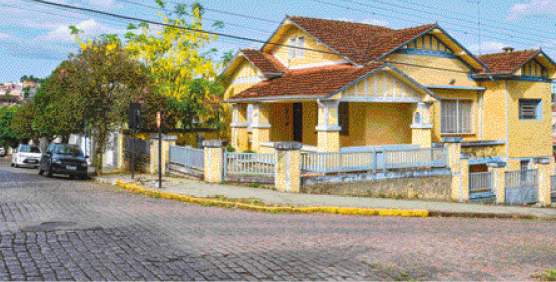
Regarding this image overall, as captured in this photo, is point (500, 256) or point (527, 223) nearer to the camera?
point (500, 256)

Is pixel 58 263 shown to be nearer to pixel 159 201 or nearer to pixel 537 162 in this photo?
pixel 159 201

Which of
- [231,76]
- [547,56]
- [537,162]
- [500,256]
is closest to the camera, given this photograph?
[500,256]

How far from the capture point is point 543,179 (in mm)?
20344

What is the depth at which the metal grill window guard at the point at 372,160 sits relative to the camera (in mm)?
15477

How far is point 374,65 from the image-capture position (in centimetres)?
1855

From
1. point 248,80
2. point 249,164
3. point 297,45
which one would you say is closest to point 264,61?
point 248,80

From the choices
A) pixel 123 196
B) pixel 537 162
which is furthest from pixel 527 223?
pixel 123 196

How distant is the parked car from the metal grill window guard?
10732mm

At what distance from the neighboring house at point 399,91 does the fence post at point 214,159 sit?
3430 millimetres

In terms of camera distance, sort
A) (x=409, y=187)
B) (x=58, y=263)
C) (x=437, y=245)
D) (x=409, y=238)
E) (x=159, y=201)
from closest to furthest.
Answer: (x=58, y=263) → (x=437, y=245) → (x=409, y=238) → (x=159, y=201) → (x=409, y=187)

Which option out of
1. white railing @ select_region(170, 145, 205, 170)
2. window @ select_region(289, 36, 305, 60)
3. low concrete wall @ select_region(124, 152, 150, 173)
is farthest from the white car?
window @ select_region(289, 36, 305, 60)

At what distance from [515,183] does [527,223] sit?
20.8 ft

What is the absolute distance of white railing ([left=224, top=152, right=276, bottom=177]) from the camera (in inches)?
615

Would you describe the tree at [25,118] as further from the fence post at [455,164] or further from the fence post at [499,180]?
the fence post at [499,180]
